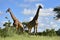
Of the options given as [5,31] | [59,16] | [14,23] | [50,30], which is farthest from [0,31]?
[59,16]

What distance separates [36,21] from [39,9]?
1085mm

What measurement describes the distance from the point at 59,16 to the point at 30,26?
11216 mm

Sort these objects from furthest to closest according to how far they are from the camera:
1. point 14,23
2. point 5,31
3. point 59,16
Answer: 1. point 59,16
2. point 14,23
3. point 5,31

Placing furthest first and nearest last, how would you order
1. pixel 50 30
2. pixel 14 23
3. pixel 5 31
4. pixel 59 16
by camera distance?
pixel 59 16
pixel 50 30
pixel 14 23
pixel 5 31


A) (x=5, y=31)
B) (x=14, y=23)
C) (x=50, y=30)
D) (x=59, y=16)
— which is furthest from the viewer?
(x=59, y=16)

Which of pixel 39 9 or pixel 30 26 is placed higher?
pixel 39 9

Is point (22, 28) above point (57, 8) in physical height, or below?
below

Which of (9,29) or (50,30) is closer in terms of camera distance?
(9,29)

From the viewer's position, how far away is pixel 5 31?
58.2 ft

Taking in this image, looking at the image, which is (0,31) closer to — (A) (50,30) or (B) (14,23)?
(B) (14,23)

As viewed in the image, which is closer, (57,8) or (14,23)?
(14,23)

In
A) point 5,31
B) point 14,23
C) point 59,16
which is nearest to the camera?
point 5,31

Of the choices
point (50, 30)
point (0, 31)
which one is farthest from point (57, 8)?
point (0, 31)

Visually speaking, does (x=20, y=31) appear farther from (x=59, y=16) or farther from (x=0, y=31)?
(x=59, y=16)
